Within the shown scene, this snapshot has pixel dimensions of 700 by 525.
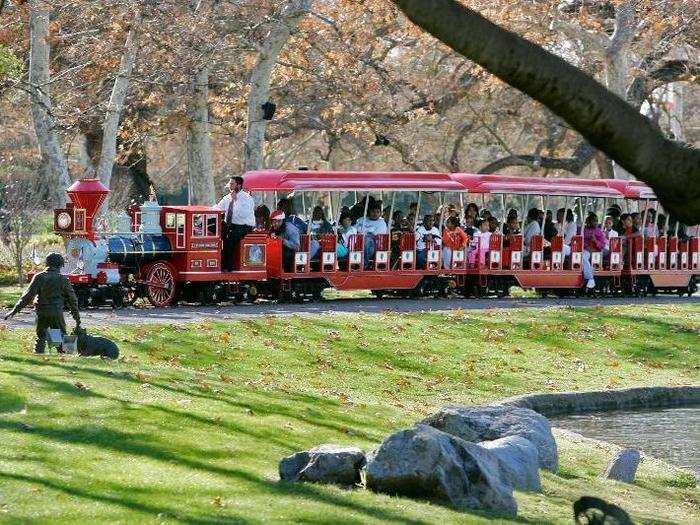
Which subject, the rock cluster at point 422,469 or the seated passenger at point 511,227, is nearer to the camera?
the rock cluster at point 422,469

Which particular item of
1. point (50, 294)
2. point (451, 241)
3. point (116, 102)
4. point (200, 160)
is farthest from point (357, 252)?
point (50, 294)

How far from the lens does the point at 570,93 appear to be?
9.70 m

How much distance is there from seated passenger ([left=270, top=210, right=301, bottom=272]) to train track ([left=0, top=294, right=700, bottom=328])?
0.91m

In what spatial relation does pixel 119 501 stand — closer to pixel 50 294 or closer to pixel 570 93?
pixel 570 93

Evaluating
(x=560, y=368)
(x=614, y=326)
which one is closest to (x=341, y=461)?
(x=560, y=368)

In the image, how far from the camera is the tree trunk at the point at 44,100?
3216 cm

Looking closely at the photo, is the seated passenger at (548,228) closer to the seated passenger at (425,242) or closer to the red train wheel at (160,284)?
the seated passenger at (425,242)

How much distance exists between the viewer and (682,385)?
24656 mm

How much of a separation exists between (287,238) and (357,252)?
1.83 m

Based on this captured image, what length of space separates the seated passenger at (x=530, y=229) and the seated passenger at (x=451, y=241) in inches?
84.3

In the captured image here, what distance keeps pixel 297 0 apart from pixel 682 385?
51.4 feet

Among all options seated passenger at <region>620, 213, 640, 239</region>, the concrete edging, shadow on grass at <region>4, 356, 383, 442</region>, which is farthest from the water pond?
seated passenger at <region>620, 213, 640, 239</region>

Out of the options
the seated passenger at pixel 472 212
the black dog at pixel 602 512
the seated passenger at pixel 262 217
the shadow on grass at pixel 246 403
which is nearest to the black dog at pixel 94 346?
the shadow on grass at pixel 246 403

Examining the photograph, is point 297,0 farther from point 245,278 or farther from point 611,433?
point 611,433
